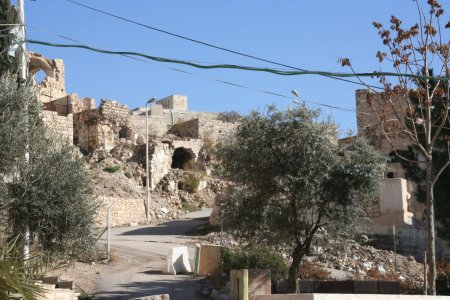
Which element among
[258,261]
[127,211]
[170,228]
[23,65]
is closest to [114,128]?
[127,211]

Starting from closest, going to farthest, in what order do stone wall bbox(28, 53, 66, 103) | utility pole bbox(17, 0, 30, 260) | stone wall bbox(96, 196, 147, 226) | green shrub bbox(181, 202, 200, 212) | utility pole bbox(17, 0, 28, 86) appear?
1. utility pole bbox(17, 0, 30, 260)
2. utility pole bbox(17, 0, 28, 86)
3. stone wall bbox(96, 196, 147, 226)
4. green shrub bbox(181, 202, 200, 212)
5. stone wall bbox(28, 53, 66, 103)

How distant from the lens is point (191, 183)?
154 ft

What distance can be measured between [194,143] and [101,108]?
286 inches

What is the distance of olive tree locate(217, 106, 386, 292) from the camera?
19.3 meters

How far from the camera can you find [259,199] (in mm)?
20047

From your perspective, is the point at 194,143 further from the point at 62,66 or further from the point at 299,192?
the point at 299,192

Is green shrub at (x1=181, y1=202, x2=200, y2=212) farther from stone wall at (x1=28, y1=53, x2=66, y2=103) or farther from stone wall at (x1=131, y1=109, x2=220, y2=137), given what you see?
stone wall at (x1=28, y1=53, x2=66, y2=103)

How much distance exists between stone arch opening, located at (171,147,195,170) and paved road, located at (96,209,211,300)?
15520mm

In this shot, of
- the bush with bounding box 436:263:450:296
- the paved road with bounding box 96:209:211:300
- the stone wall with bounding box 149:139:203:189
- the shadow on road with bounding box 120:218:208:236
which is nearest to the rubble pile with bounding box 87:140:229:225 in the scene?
→ the stone wall with bounding box 149:139:203:189

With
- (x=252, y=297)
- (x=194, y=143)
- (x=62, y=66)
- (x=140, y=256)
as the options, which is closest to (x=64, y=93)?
(x=62, y=66)

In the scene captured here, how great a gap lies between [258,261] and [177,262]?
304 centimetres

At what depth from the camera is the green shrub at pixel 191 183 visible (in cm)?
4688

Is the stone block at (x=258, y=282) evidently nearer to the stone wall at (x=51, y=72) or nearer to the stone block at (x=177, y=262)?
the stone block at (x=177, y=262)

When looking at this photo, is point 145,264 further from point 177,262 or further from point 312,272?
point 312,272
